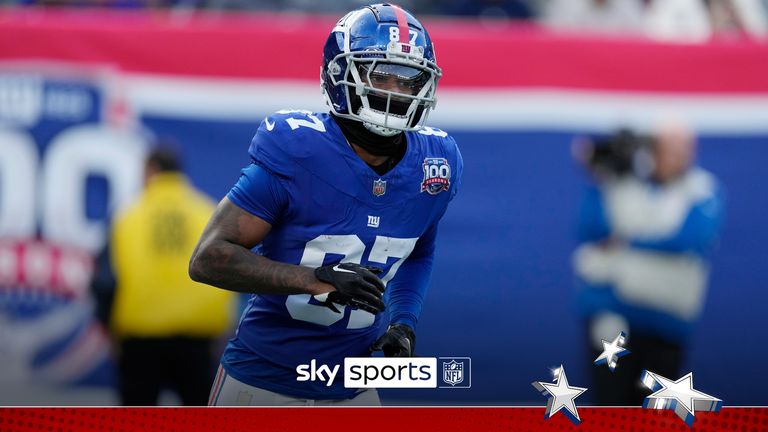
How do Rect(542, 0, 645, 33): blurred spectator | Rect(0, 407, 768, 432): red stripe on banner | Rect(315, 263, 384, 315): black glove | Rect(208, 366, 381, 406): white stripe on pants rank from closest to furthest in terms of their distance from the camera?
Rect(315, 263, 384, 315): black glove → Rect(0, 407, 768, 432): red stripe on banner → Rect(208, 366, 381, 406): white stripe on pants → Rect(542, 0, 645, 33): blurred spectator

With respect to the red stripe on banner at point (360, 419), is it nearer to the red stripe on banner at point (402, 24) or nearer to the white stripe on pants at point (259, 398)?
the white stripe on pants at point (259, 398)

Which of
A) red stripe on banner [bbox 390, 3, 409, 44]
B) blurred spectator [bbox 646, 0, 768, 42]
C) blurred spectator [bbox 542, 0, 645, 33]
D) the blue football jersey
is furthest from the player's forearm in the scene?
blurred spectator [bbox 542, 0, 645, 33]

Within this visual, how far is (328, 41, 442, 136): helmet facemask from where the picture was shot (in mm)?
2822

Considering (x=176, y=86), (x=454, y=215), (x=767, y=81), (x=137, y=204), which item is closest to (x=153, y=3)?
(x=176, y=86)

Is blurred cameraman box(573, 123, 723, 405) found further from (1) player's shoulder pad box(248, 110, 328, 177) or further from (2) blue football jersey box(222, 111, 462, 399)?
(1) player's shoulder pad box(248, 110, 328, 177)

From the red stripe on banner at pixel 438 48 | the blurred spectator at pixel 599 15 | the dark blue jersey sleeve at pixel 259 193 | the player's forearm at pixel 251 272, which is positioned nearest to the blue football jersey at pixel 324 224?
the dark blue jersey sleeve at pixel 259 193

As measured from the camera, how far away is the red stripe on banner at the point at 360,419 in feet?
8.91

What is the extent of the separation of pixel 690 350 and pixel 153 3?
330 centimetres

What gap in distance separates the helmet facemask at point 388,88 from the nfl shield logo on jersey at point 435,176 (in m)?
0.10

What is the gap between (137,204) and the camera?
5090 mm

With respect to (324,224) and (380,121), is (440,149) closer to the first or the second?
(380,121)

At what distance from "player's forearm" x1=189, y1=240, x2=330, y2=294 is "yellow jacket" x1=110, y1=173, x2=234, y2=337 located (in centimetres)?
205

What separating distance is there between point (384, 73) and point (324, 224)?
40 centimetres

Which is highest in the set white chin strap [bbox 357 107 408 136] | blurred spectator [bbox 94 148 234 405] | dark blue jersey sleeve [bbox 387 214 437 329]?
white chin strap [bbox 357 107 408 136]
